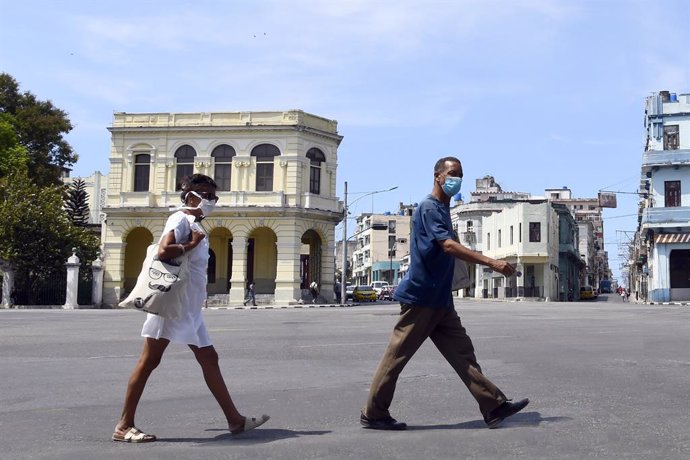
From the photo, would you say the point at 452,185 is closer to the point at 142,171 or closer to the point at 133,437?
the point at 133,437

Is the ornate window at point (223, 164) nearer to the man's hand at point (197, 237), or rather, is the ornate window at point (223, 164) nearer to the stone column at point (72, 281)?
the stone column at point (72, 281)

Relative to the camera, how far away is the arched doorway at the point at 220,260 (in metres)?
44.6

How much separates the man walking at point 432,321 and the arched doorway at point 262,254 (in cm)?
3891

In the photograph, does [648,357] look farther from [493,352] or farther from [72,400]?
[72,400]

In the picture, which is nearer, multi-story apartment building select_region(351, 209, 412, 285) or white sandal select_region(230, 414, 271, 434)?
Answer: white sandal select_region(230, 414, 271, 434)

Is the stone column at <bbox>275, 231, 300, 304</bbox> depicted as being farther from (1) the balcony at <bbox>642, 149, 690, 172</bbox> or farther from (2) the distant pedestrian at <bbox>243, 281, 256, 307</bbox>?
(1) the balcony at <bbox>642, 149, 690, 172</bbox>

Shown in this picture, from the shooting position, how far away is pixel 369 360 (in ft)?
32.6

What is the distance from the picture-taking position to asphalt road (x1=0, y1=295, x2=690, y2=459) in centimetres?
477

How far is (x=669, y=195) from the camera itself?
4850 cm

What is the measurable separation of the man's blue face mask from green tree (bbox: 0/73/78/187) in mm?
45920

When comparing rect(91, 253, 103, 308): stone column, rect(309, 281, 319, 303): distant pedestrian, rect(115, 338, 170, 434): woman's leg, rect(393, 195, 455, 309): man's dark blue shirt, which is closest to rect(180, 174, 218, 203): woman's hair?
rect(115, 338, 170, 434): woman's leg

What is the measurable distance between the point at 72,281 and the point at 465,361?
110 feet

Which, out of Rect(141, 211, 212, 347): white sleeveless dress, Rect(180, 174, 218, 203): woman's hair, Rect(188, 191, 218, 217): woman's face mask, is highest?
Rect(180, 174, 218, 203): woman's hair

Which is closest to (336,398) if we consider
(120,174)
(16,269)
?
(16,269)
